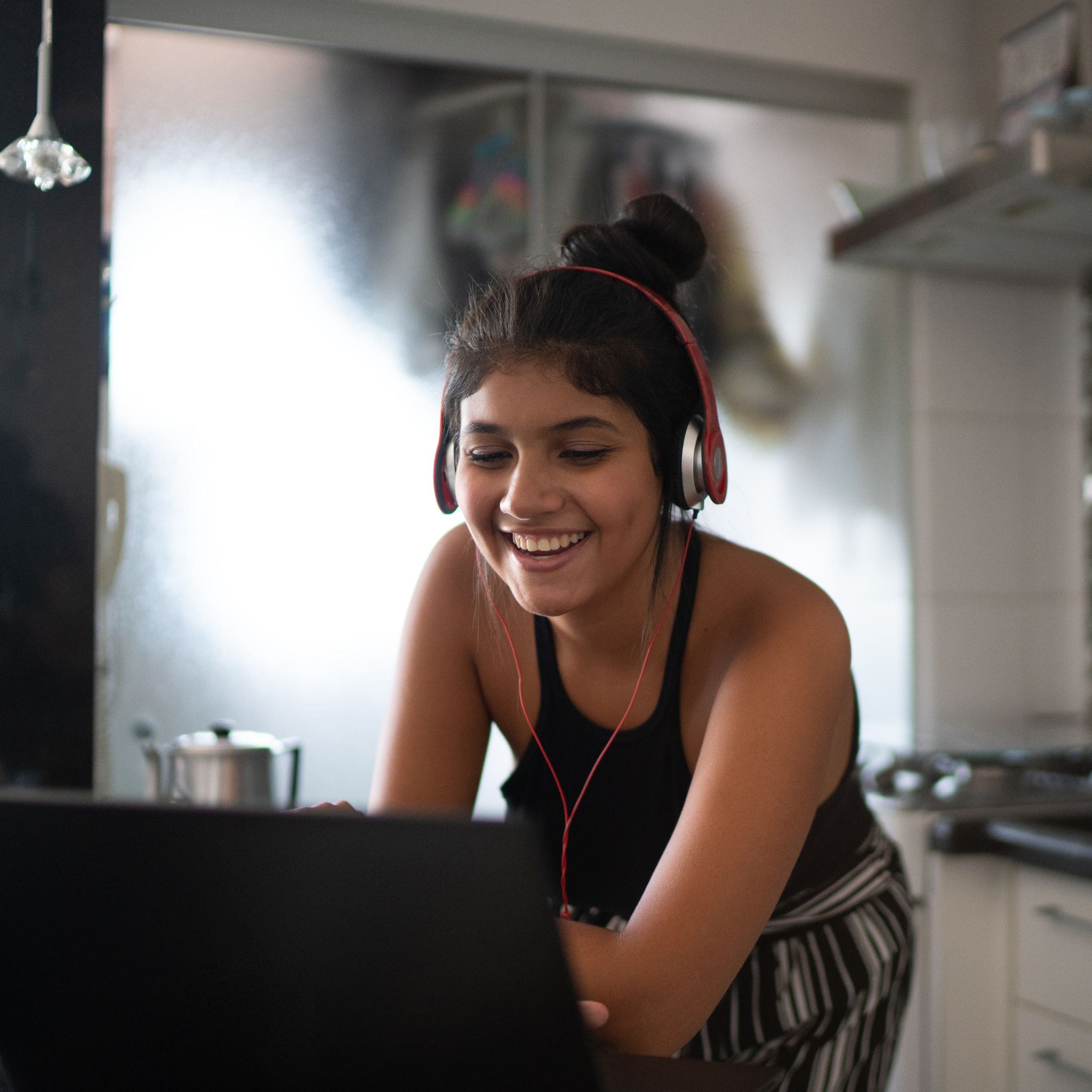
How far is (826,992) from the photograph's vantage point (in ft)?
3.36

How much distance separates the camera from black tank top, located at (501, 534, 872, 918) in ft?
3.31

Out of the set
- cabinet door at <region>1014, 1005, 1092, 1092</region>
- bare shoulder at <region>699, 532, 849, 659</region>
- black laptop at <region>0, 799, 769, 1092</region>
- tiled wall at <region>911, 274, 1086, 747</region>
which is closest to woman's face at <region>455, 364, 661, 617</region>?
bare shoulder at <region>699, 532, 849, 659</region>

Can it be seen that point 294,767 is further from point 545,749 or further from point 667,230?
point 667,230

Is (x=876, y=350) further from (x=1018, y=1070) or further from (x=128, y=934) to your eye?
(x=128, y=934)

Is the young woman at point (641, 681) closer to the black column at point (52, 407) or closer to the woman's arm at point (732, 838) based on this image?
the woman's arm at point (732, 838)

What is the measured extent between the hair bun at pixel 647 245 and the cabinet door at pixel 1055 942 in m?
1.08

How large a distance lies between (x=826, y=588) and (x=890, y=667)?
0.24 metres

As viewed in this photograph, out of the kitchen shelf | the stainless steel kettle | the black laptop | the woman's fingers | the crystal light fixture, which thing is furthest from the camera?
the kitchen shelf

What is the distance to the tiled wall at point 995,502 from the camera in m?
2.53

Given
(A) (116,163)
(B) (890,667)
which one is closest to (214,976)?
(A) (116,163)

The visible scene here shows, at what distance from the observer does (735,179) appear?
97.4 inches

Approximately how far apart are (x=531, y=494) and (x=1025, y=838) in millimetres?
1156

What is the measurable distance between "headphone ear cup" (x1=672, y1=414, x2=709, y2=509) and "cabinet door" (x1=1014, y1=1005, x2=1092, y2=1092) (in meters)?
1.16

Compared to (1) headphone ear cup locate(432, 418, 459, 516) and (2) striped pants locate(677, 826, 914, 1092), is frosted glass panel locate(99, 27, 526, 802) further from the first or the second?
(2) striped pants locate(677, 826, 914, 1092)
